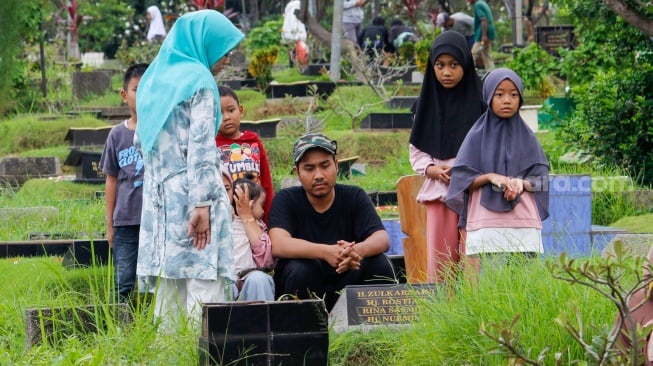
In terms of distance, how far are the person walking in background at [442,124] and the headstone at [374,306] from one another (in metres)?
0.97

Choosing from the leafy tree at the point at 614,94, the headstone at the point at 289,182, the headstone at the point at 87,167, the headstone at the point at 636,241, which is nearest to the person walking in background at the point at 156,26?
the headstone at the point at 87,167

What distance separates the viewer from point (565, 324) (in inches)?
180

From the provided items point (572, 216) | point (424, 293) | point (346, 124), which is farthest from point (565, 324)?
point (346, 124)

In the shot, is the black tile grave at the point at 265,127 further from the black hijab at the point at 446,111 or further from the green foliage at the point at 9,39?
the black hijab at the point at 446,111

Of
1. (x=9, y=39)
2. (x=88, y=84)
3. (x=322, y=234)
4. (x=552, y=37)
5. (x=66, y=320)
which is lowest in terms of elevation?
(x=66, y=320)

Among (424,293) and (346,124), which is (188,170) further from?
(346,124)

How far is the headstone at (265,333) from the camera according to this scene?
547 cm

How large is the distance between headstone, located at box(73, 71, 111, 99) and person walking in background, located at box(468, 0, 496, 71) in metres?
6.21

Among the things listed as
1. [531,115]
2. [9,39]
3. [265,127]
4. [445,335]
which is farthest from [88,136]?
[445,335]

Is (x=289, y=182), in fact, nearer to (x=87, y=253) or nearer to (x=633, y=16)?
(x=633, y=16)

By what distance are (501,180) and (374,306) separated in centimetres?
97

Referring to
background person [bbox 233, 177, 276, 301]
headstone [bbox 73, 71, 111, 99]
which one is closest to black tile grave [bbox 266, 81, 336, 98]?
headstone [bbox 73, 71, 111, 99]

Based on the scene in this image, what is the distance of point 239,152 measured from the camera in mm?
7484

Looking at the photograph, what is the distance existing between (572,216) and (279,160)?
5684 mm
